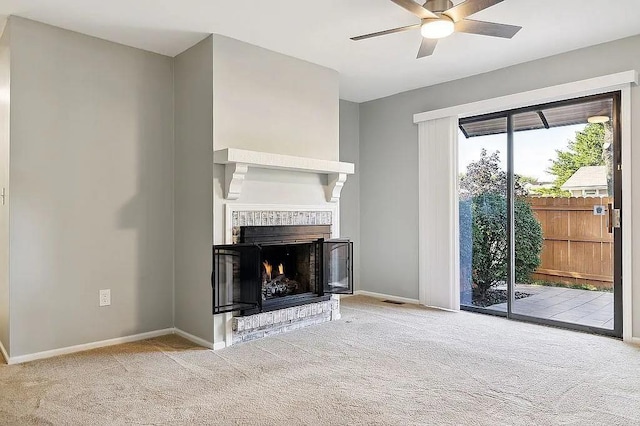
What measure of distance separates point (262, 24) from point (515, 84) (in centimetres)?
251

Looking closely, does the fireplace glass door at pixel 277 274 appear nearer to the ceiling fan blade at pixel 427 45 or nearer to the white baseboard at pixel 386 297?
the white baseboard at pixel 386 297

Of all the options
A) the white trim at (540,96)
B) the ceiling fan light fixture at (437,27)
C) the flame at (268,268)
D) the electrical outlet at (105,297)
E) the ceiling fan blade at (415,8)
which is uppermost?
the ceiling fan blade at (415,8)

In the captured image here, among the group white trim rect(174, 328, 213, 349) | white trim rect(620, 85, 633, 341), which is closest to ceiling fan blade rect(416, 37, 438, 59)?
white trim rect(620, 85, 633, 341)

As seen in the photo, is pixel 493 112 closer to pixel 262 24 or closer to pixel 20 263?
pixel 262 24

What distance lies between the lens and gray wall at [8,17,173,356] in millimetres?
3211

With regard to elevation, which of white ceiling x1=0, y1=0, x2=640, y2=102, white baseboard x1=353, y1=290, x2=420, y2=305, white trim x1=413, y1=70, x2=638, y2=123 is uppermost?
white ceiling x1=0, y1=0, x2=640, y2=102

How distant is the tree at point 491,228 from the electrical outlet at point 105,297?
348 centimetres

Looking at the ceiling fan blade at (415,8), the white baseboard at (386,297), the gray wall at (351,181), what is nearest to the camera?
the ceiling fan blade at (415,8)

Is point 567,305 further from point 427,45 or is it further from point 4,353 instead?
point 4,353

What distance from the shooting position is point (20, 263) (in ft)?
10.4

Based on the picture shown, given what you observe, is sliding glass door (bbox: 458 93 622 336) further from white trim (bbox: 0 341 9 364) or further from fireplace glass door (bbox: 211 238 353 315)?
white trim (bbox: 0 341 9 364)

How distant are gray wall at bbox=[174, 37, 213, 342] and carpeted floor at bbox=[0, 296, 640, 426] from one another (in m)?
0.30

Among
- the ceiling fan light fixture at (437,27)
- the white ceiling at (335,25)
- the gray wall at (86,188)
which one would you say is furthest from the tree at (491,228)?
the gray wall at (86,188)

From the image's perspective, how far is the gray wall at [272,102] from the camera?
11.8 feet
